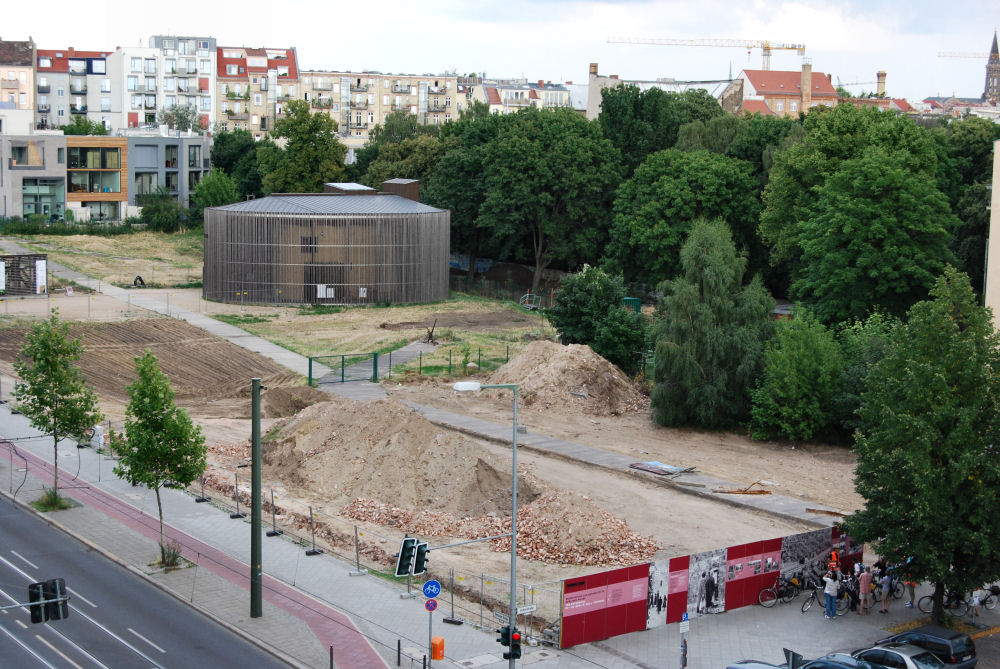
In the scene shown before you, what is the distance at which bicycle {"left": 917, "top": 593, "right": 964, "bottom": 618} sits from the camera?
30.3 m

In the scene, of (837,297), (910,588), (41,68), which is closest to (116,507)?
(910,588)

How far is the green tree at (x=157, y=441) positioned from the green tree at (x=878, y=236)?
127ft

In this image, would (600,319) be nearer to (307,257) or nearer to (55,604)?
(307,257)

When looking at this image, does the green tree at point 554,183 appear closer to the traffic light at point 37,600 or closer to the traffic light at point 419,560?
the traffic light at point 419,560

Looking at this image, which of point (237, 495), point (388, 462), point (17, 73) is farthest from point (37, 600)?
point (17, 73)

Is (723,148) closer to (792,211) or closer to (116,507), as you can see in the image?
(792,211)

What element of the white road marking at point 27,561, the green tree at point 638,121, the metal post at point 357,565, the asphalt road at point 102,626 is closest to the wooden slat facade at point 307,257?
the green tree at point 638,121

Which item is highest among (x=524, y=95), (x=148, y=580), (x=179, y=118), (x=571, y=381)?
(x=524, y=95)

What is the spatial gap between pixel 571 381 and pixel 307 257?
3135 cm

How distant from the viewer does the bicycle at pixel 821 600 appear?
99.6 ft

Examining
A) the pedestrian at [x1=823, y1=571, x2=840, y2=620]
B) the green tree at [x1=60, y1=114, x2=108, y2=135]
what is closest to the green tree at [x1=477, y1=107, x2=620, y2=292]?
the pedestrian at [x1=823, y1=571, x2=840, y2=620]

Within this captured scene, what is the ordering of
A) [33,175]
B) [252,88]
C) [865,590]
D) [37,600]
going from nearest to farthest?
[37,600], [865,590], [33,175], [252,88]

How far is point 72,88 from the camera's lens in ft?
502

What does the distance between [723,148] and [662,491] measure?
5187cm
